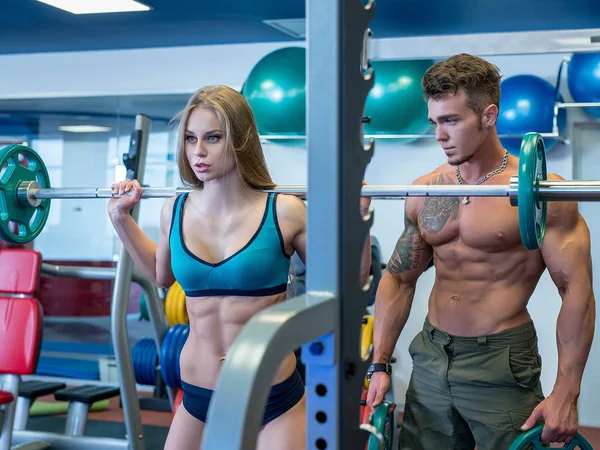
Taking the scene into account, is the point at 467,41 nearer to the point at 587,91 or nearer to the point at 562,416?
the point at 587,91

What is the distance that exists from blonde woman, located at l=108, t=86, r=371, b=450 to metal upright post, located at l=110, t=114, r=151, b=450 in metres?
1.77

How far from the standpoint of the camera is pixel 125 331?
3.83 m

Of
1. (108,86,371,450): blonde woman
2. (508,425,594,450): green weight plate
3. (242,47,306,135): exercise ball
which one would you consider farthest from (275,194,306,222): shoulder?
(242,47,306,135): exercise ball

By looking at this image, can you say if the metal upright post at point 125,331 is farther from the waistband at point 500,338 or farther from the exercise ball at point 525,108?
the exercise ball at point 525,108

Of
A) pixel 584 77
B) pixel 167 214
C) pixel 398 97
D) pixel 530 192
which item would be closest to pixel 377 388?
pixel 167 214

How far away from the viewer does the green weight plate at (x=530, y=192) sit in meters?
1.57

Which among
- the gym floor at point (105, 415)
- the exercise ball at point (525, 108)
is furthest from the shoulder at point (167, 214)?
the exercise ball at point (525, 108)

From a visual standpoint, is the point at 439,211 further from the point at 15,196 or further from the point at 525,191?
the point at 15,196

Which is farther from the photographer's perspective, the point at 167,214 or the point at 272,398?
the point at 167,214

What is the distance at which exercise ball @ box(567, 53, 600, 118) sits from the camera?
4730 millimetres

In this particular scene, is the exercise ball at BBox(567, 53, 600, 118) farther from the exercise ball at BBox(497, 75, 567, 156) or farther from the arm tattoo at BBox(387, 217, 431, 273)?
the arm tattoo at BBox(387, 217, 431, 273)

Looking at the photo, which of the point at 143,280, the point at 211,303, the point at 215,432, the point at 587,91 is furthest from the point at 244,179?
the point at 587,91

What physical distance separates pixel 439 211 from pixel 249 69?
4098 mm

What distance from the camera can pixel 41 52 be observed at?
697 centimetres
